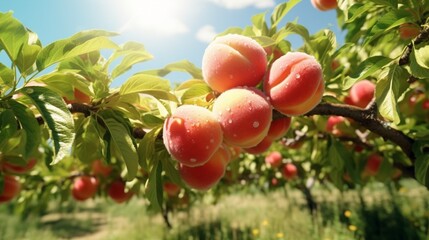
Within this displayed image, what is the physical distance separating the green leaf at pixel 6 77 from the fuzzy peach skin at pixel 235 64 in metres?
0.46

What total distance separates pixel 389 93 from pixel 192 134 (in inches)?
22.6

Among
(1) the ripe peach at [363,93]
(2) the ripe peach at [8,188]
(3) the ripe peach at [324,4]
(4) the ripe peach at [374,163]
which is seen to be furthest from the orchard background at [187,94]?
(2) the ripe peach at [8,188]

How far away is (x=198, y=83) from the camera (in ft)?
2.84

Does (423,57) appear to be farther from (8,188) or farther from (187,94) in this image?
(8,188)

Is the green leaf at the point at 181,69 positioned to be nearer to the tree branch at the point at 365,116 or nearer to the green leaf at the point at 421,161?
the tree branch at the point at 365,116

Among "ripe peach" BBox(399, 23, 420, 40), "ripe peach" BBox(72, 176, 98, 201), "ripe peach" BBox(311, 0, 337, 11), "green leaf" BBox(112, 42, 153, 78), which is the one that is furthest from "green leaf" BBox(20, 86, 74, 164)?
"ripe peach" BBox(72, 176, 98, 201)

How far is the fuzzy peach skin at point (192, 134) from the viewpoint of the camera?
720 millimetres

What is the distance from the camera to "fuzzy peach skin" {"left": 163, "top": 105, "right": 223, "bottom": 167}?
2.36 feet

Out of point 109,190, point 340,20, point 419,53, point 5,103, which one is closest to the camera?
Answer: point 5,103

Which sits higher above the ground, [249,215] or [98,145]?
[98,145]

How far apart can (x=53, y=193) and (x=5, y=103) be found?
191 centimetres

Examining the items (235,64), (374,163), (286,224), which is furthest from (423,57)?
(286,224)

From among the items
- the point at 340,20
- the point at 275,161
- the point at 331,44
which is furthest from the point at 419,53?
the point at 275,161

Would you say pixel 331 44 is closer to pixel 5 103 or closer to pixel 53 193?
pixel 5 103
